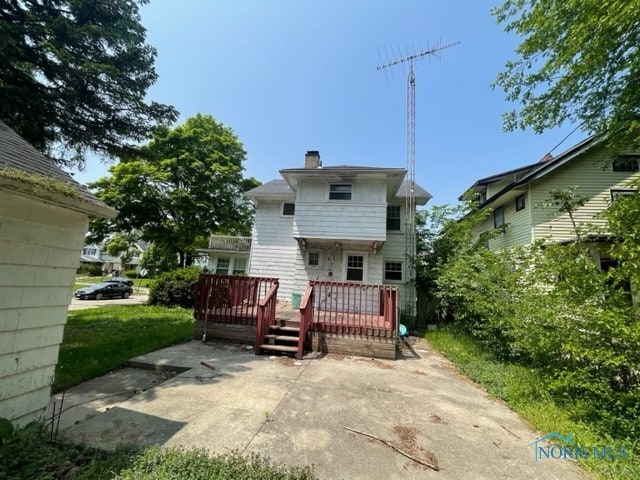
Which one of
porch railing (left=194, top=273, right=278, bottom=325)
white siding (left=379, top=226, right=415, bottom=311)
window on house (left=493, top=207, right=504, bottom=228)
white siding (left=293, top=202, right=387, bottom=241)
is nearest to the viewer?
porch railing (left=194, top=273, right=278, bottom=325)

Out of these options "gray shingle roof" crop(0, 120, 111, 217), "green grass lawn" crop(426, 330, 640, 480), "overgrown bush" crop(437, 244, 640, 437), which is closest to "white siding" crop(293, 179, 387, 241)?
"green grass lawn" crop(426, 330, 640, 480)

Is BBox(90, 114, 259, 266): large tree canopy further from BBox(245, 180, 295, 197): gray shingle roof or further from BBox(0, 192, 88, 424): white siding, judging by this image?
BBox(0, 192, 88, 424): white siding

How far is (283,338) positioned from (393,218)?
797 centimetres

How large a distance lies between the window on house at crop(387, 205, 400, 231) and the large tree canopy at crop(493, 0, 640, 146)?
5.52 metres

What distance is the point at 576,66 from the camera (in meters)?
5.37

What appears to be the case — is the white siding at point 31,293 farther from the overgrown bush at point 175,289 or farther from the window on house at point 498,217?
the window on house at point 498,217

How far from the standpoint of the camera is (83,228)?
10.2 feet

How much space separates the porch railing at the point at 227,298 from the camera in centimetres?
705

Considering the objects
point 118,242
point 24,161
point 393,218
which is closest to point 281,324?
point 24,161

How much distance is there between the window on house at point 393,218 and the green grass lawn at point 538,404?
252 inches

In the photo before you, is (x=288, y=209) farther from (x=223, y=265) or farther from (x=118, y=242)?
(x=118, y=242)

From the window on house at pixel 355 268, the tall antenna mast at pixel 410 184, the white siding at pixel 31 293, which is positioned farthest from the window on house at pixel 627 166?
the white siding at pixel 31 293

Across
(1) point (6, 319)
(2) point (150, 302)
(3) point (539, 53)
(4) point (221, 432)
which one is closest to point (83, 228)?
(1) point (6, 319)

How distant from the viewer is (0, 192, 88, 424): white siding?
2.44 m
